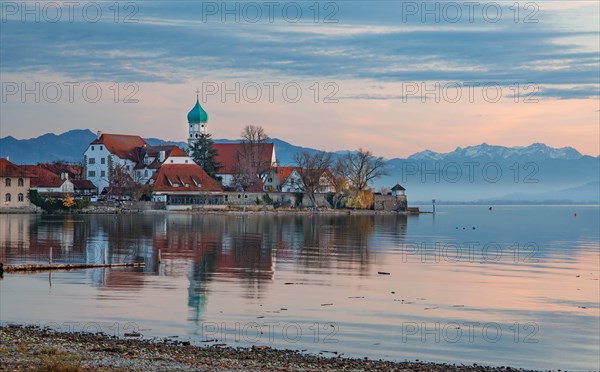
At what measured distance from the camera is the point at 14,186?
11856 cm

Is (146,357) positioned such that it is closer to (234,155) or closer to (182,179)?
(182,179)

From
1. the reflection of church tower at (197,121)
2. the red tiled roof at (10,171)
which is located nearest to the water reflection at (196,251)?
the red tiled roof at (10,171)

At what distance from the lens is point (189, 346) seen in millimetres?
24281

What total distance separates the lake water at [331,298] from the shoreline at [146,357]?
163cm

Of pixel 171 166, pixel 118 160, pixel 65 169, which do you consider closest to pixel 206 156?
pixel 171 166

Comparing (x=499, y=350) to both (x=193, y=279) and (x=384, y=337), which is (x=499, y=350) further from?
(x=193, y=279)

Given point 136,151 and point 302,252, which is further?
point 136,151

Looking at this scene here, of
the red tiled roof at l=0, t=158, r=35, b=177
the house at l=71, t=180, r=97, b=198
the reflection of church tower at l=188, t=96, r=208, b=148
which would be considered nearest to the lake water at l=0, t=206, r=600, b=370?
the red tiled roof at l=0, t=158, r=35, b=177

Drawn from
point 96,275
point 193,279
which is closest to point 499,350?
point 193,279

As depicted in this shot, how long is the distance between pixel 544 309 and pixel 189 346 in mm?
16968

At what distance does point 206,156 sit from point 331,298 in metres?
→ 116

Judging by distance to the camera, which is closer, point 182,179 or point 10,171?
point 10,171

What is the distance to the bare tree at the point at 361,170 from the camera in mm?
150250

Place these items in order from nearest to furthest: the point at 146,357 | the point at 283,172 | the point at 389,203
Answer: the point at 146,357
the point at 283,172
the point at 389,203
